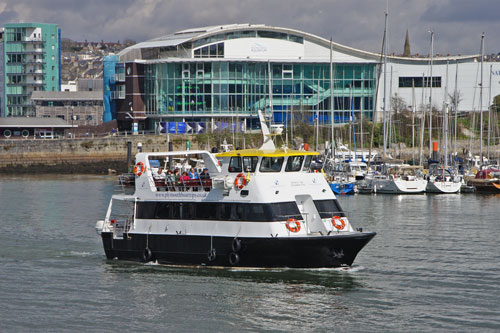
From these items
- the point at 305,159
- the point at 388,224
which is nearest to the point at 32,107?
the point at 388,224

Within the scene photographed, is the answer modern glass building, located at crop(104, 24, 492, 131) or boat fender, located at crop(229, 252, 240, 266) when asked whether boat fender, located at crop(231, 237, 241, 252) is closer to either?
boat fender, located at crop(229, 252, 240, 266)

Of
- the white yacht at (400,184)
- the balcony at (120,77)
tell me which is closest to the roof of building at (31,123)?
the balcony at (120,77)

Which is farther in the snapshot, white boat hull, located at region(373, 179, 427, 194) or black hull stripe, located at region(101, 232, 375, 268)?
white boat hull, located at region(373, 179, 427, 194)

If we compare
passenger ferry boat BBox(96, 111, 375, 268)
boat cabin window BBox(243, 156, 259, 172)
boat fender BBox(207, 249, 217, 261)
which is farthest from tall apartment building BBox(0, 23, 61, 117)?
boat fender BBox(207, 249, 217, 261)

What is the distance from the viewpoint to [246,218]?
29844 millimetres

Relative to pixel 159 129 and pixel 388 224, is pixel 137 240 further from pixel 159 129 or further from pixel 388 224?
pixel 159 129

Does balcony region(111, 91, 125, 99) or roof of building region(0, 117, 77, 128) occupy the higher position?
balcony region(111, 91, 125, 99)

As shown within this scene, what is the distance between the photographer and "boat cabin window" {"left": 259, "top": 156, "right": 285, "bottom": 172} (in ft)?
101

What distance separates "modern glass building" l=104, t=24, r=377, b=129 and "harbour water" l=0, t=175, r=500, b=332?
6264 cm

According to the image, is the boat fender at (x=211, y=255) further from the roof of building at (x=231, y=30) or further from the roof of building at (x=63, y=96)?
the roof of building at (x=63, y=96)

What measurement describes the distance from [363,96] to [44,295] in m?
83.8

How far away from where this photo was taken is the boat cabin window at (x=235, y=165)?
31312 mm

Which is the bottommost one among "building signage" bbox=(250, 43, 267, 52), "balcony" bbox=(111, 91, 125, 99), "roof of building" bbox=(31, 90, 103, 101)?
"balcony" bbox=(111, 91, 125, 99)

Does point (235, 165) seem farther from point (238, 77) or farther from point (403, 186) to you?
point (238, 77)
